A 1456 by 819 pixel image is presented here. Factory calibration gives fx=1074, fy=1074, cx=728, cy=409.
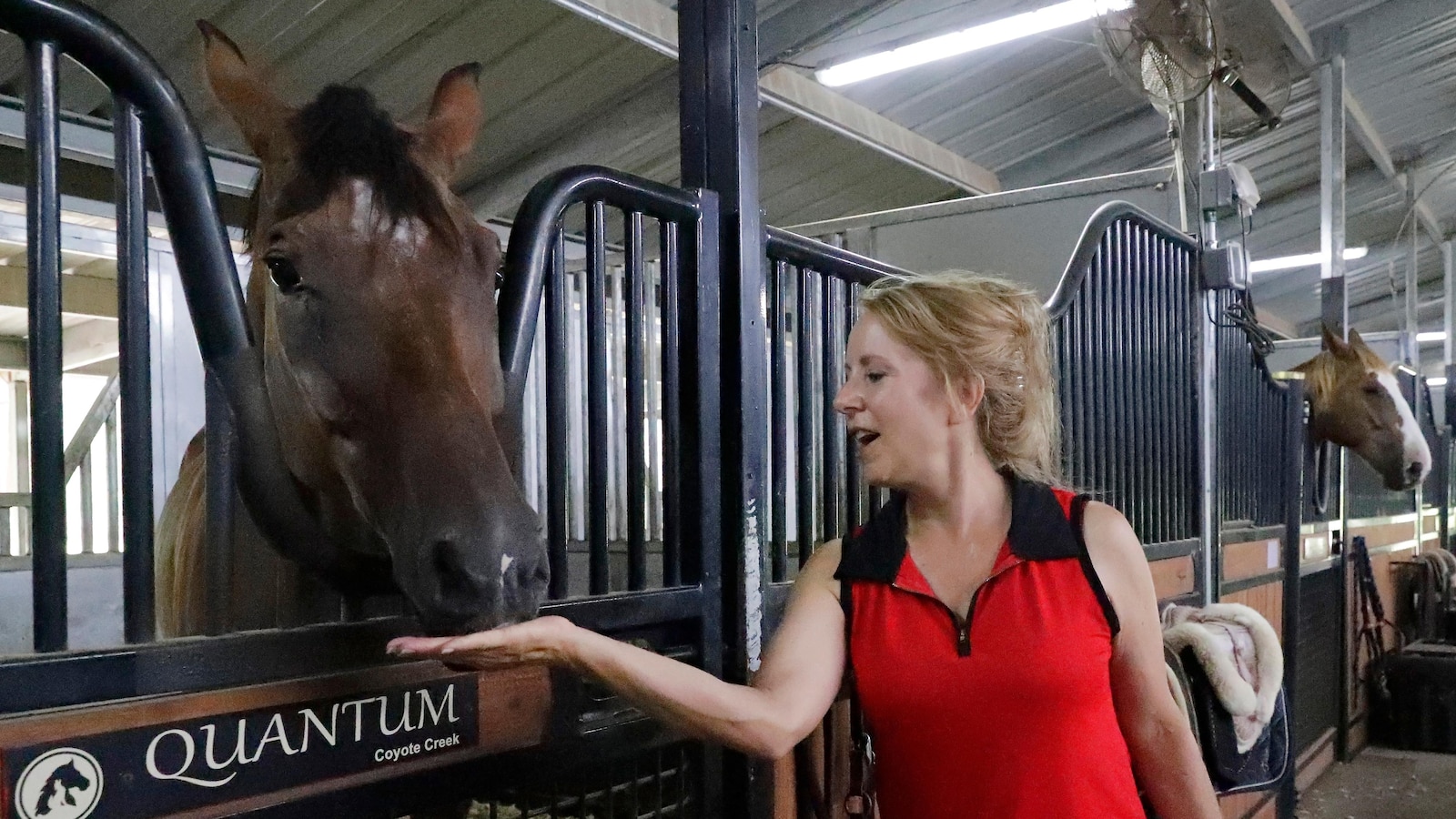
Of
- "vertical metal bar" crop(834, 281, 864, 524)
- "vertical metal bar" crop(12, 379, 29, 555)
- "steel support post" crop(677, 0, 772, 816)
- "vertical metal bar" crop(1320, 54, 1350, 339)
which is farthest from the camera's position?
"vertical metal bar" crop(1320, 54, 1350, 339)

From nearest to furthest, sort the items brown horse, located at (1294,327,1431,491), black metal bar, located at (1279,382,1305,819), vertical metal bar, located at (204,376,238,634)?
vertical metal bar, located at (204,376,238,634) → black metal bar, located at (1279,382,1305,819) → brown horse, located at (1294,327,1431,491)

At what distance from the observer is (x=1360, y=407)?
4.96 metres

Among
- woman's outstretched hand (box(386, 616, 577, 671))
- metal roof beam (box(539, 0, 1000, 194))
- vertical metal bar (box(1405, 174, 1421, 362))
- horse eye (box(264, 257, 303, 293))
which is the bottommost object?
woman's outstretched hand (box(386, 616, 577, 671))

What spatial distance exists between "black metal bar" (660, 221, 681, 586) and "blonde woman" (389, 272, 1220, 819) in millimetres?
196

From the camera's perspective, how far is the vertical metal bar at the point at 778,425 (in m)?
1.73

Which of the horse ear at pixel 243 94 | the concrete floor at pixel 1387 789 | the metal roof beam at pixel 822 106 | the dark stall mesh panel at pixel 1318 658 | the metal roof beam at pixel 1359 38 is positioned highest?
the metal roof beam at pixel 1359 38

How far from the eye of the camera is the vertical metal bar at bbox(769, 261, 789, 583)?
173cm

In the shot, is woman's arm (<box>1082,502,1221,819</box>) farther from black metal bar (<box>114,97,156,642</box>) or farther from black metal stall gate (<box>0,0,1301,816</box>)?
black metal bar (<box>114,97,156,642</box>)

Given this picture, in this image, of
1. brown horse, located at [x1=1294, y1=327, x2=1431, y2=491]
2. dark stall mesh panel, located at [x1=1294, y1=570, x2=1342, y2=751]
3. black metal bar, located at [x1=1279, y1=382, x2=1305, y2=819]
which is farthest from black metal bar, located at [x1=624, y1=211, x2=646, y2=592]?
brown horse, located at [x1=1294, y1=327, x2=1431, y2=491]

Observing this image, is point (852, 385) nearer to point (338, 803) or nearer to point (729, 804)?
point (729, 804)

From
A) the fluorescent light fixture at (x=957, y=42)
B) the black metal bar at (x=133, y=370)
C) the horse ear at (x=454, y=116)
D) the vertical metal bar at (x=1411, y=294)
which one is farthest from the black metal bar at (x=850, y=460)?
the vertical metal bar at (x=1411, y=294)

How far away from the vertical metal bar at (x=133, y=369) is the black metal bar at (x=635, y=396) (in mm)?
602

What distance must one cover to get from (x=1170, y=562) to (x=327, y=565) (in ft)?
7.65

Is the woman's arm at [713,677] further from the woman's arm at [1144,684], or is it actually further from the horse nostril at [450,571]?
the woman's arm at [1144,684]
